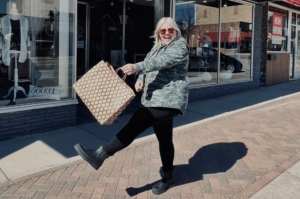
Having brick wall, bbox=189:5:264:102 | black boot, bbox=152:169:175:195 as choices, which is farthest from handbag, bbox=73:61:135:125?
brick wall, bbox=189:5:264:102

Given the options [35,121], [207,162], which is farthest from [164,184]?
[35,121]

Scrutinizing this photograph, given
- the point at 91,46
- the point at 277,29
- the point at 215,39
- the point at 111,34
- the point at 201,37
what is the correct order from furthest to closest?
1. the point at 277,29
2. the point at 111,34
3. the point at 91,46
4. the point at 215,39
5. the point at 201,37

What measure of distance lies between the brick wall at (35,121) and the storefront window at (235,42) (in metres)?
5.21

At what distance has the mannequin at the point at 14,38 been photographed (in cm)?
502

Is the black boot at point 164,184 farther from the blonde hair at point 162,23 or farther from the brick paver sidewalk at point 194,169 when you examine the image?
the blonde hair at point 162,23

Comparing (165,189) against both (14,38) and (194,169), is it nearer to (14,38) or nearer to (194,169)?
(194,169)

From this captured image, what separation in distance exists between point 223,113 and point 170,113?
4.11 m

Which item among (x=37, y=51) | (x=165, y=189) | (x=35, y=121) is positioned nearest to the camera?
(x=165, y=189)

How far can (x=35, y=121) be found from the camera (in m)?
5.15

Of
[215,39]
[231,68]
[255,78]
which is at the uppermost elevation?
[215,39]

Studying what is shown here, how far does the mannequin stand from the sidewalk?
1245mm

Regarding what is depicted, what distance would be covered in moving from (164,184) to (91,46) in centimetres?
745

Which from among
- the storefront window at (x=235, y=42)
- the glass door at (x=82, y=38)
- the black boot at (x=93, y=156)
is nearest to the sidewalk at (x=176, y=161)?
the black boot at (x=93, y=156)

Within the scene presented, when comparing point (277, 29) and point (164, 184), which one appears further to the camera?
point (277, 29)
